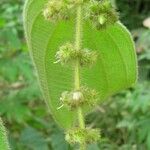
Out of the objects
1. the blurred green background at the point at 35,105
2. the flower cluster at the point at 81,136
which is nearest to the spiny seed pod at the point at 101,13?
the flower cluster at the point at 81,136

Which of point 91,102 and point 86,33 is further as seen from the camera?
point 86,33

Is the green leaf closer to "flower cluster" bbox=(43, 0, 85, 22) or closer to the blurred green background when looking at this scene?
"flower cluster" bbox=(43, 0, 85, 22)

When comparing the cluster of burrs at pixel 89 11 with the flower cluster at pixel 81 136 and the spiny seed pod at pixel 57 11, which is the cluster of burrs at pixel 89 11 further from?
the flower cluster at pixel 81 136

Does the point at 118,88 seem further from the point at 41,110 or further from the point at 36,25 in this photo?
the point at 41,110

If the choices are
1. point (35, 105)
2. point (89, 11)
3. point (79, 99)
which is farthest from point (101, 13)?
point (35, 105)

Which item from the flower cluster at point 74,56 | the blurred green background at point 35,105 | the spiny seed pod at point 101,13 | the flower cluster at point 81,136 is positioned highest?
the spiny seed pod at point 101,13

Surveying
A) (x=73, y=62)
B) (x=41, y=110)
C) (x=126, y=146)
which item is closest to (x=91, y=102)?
(x=73, y=62)

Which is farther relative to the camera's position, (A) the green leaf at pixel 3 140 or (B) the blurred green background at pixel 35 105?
(B) the blurred green background at pixel 35 105
